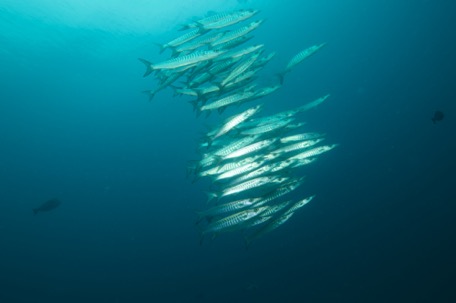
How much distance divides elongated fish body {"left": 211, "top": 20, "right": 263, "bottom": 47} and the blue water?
0.62m

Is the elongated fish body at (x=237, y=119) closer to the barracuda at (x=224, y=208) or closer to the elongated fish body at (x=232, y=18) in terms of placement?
the barracuda at (x=224, y=208)

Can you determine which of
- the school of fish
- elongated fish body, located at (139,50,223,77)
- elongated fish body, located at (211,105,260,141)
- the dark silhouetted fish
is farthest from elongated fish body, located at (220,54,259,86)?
the dark silhouetted fish

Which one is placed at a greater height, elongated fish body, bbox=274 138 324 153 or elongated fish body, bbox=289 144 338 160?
elongated fish body, bbox=274 138 324 153

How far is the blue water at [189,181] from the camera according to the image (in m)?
15.7

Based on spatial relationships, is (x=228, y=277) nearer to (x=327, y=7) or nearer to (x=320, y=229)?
(x=320, y=229)

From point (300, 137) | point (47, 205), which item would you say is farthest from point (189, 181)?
point (300, 137)

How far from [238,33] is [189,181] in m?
25.4

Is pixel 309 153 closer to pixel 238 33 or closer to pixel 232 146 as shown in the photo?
pixel 232 146

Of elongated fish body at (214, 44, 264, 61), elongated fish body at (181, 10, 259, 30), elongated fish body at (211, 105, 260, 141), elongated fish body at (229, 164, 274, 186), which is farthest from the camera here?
elongated fish body at (229, 164, 274, 186)

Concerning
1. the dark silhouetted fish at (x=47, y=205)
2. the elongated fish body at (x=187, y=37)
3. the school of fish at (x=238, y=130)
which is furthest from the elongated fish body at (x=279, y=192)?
the dark silhouetted fish at (x=47, y=205)

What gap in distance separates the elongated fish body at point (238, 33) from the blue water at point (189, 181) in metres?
0.62

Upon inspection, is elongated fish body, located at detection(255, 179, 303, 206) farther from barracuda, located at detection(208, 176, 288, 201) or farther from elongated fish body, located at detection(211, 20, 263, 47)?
elongated fish body, located at detection(211, 20, 263, 47)

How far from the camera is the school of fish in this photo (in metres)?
6.00

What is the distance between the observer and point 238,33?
234 inches
